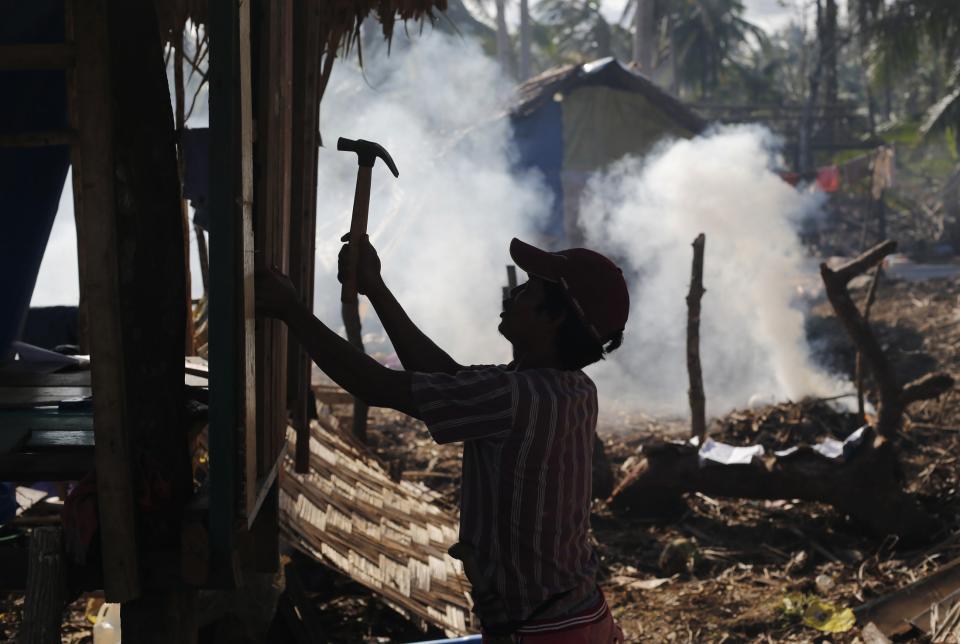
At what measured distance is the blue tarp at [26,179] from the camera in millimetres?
3502

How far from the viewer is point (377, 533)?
16.4ft

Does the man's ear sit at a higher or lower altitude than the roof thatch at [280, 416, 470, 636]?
higher

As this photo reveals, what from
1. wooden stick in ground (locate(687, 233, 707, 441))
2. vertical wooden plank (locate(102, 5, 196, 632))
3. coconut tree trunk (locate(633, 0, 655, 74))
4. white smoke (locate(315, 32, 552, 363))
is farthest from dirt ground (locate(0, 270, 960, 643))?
coconut tree trunk (locate(633, 0, 655, 74))

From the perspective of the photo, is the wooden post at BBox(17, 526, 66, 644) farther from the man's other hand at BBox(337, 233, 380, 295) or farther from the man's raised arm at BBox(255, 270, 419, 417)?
the man's other hand at BBox(337, 233, 380, 295)

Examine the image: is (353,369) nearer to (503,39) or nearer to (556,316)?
(556,316)

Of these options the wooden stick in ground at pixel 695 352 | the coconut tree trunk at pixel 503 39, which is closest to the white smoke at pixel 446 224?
the wooden stick in ground at pixel 695 352

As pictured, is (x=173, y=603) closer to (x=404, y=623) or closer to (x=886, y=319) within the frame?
(x=404, y=623)

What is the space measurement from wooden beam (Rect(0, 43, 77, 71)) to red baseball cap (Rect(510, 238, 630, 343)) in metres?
1.06

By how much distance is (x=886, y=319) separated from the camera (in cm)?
1502

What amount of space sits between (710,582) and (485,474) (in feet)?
13.7

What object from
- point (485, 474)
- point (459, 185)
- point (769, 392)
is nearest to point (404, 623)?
point (485, 474)

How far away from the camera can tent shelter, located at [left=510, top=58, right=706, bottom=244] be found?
1638 cm

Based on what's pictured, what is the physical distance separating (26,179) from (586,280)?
7.88ft

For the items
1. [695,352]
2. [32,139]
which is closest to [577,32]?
[695,352]
